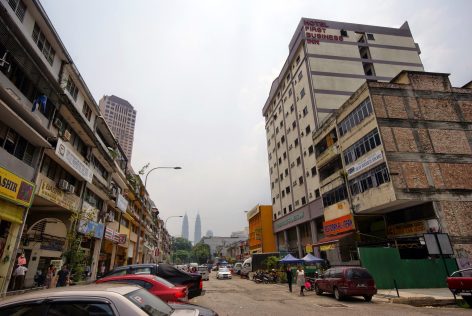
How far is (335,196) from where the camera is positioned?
29953 mm

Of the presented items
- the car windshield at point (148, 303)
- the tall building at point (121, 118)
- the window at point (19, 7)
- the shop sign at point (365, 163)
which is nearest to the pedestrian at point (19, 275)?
the window at point (19, 7)

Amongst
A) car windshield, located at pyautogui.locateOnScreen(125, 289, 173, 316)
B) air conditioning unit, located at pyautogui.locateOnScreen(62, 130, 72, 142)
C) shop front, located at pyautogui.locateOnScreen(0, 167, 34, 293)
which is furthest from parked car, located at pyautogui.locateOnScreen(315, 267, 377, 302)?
air conditioning unit, located at pyautogui.locateOnScreen(62, 130, 72, 142)

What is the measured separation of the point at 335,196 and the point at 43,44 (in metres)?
Result: 27.6

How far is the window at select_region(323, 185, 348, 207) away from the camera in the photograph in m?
28.4

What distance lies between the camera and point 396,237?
23344 mm

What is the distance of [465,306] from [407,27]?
5153 centimetres

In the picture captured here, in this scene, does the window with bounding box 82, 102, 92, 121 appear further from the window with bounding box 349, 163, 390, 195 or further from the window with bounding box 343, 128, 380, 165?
the window with bounding box 349, 163, 390, 195

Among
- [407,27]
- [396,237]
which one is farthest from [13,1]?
[407,27]

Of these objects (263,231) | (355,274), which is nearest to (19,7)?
(355,274)

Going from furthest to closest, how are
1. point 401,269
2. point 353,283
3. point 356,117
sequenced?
1. point 356,117
2. point 401,269
3. point 353,283

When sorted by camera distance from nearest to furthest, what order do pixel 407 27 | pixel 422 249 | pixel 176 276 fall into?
pixel 176 276 < pixel 422 249 < pixel 407 27

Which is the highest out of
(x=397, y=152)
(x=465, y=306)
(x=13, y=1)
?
(x=13, y=1)

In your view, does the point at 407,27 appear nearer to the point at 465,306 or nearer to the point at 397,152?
the point at 397,152

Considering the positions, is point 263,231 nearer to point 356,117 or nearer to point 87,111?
point 356,117
